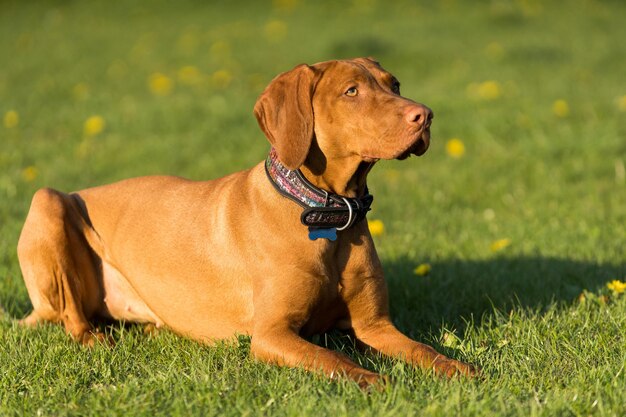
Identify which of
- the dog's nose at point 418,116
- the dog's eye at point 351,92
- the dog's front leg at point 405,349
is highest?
the dog's eye at point 351,92

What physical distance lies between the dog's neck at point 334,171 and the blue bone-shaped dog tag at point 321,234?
20 centimetres

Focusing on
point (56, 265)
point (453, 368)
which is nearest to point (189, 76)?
point (56, 265)

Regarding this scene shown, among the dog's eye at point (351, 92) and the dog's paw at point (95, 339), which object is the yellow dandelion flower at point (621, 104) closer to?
the dog's eye at point (351, 92)

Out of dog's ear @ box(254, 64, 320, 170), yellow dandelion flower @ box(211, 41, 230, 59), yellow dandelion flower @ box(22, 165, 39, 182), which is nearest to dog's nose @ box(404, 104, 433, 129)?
dog's ear @ box(254, 64, 320, 170)

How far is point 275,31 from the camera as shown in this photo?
15898 mm

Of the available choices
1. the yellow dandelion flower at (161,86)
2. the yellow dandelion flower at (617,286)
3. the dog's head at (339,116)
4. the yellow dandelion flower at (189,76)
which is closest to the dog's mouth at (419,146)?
the dog's head at (339,116)

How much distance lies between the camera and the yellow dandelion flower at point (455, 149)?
840cm

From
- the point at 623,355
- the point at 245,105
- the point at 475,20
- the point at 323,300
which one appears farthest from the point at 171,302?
the point at 475,20

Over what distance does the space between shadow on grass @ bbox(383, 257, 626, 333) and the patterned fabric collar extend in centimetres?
95

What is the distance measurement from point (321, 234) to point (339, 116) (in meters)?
0.56

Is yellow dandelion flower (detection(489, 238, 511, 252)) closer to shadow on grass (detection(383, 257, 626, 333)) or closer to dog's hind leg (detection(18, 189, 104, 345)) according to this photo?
shadow on grass (detection(383, 257, 626, 333))

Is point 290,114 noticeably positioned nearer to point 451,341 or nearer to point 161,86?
point 451,341

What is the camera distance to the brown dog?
12.9 ft

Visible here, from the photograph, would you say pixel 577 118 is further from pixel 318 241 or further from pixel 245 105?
pixel 318 241
